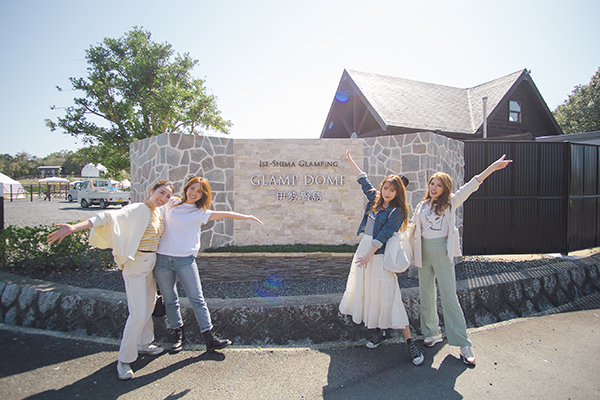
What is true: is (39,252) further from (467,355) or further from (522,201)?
(522,201)

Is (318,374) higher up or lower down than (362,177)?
lower down

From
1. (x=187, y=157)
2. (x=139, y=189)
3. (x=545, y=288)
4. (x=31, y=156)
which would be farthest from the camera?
(x=31, y=156)

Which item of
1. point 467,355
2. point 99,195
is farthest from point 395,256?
point 99,195

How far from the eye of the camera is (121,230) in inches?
115

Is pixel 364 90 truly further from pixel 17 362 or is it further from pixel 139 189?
pixel 17 362

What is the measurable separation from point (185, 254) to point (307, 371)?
159 cm

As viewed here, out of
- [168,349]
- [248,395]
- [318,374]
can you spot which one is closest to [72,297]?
[168,349]

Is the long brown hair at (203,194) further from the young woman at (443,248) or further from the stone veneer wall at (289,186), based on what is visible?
the stone veneer wall at (289,186)

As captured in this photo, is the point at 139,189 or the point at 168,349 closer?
the point at 168,349

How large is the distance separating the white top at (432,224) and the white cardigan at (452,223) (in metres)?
0.04

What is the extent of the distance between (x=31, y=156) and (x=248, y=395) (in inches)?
3916

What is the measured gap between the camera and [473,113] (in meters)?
15.2

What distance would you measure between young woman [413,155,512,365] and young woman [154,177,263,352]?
6.55 feet

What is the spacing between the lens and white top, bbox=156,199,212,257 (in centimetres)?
321
